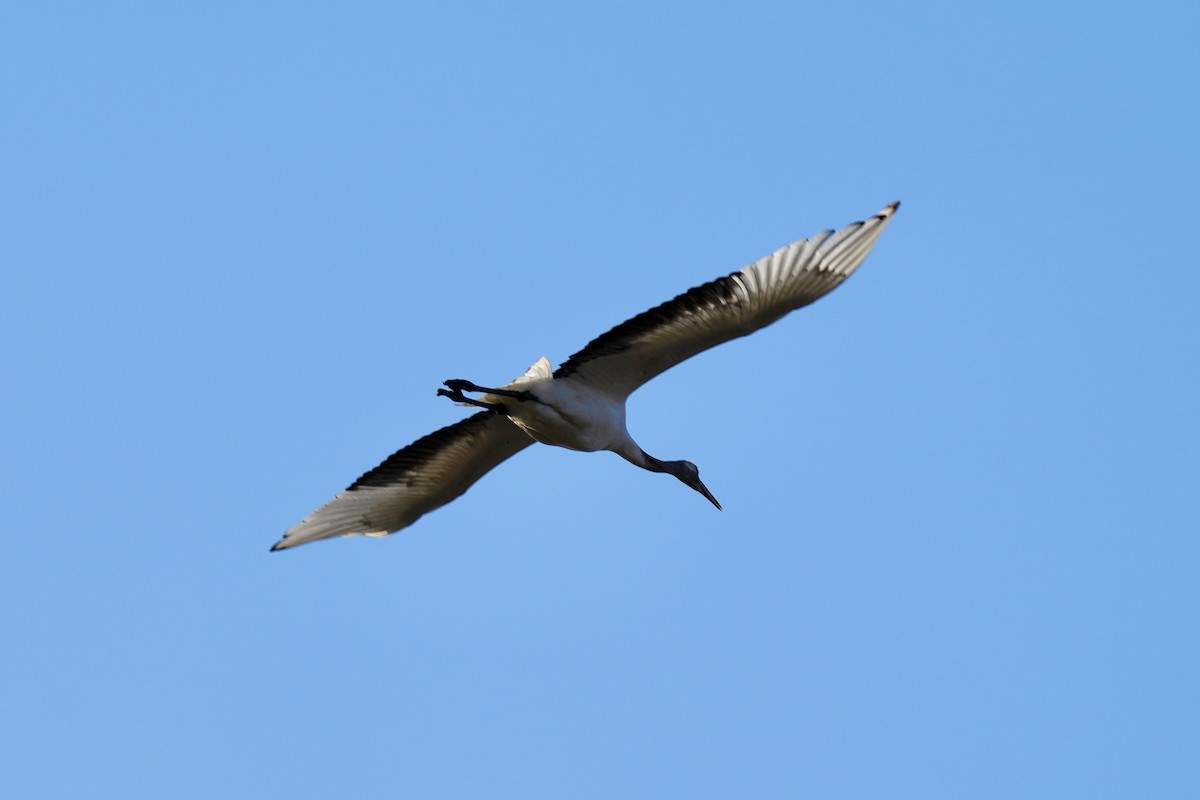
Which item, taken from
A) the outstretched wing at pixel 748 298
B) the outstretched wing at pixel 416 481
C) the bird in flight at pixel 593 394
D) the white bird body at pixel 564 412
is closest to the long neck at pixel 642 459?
the bird in flight at pixel 593 394

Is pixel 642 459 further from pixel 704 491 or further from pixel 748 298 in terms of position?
pixel 748 298

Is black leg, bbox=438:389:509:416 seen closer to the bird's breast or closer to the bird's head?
the bird's breast

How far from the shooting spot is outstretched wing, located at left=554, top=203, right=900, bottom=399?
11.6 meters

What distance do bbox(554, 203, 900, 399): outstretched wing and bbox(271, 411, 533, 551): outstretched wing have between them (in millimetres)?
1722

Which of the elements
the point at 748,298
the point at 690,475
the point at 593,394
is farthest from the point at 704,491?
the point at 748,298

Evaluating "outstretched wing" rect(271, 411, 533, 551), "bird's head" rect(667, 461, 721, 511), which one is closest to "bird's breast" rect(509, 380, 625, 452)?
"outstretched wing" rect(271, 411, 533, 551)

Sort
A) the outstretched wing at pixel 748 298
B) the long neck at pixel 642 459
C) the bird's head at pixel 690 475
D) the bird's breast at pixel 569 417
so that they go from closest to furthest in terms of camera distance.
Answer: the outstretched wing at pixel 748 298 < the bird's breast at pixel 569 417 < the long neck at pixel 642 459 < the bird's head at pixel 690 475

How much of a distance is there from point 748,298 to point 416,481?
3.84 m

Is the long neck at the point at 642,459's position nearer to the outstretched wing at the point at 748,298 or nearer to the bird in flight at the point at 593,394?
the bird in flight at the point at 593,394

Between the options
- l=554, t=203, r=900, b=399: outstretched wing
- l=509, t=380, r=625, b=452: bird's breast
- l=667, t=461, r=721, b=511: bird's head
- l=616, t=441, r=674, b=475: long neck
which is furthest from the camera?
l=667, t=461, r=721, b=511: bird's head

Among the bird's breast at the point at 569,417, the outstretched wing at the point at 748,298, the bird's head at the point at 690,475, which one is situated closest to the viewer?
the outstretched wing at the point at 748,298

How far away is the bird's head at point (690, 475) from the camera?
573 inches

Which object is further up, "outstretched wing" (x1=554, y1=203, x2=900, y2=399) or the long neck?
"outstretched wing" (x1=554, y1=203, x2=900, y2=399)

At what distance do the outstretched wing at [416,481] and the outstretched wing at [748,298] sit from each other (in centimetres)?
172
